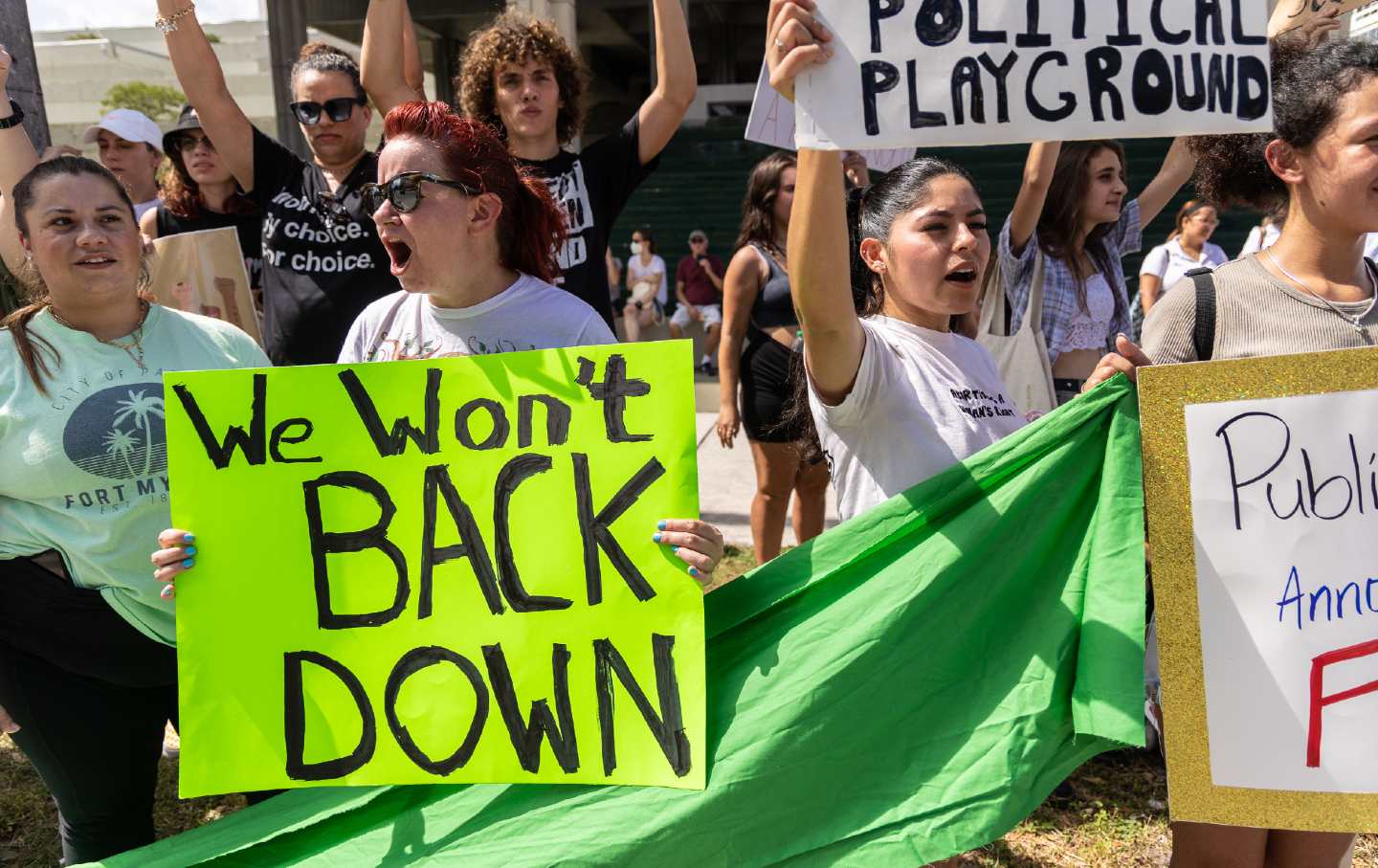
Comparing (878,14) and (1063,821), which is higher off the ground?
(878,14)

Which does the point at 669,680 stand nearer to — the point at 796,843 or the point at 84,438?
the point at 796,843

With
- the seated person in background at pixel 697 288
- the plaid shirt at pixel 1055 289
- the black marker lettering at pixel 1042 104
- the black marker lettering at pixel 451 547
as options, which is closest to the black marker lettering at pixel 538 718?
the black marker lettering at pixel 451 547

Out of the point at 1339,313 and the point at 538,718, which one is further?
the point at 1339,313

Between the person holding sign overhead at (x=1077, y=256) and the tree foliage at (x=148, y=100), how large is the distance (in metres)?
30.0

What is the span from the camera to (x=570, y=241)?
10.0ft

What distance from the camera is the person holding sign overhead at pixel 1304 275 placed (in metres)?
1.89

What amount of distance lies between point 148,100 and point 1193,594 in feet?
111

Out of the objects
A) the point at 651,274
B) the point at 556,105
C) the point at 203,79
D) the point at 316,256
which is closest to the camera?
Result: the point at 203,79

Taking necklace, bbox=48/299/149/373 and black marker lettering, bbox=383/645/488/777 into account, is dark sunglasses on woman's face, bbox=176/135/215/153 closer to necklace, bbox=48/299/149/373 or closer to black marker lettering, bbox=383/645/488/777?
necklace, bbox=48/299/149/373

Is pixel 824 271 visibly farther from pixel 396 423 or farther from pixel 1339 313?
pixel 1339 313

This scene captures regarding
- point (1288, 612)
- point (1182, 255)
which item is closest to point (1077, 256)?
point (1288, 612)

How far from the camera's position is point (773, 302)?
13.9 feet

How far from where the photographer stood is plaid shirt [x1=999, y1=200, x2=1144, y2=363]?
3.33 meters

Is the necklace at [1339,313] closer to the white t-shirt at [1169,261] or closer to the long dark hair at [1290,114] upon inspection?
the long dark hair at [1290,114]
